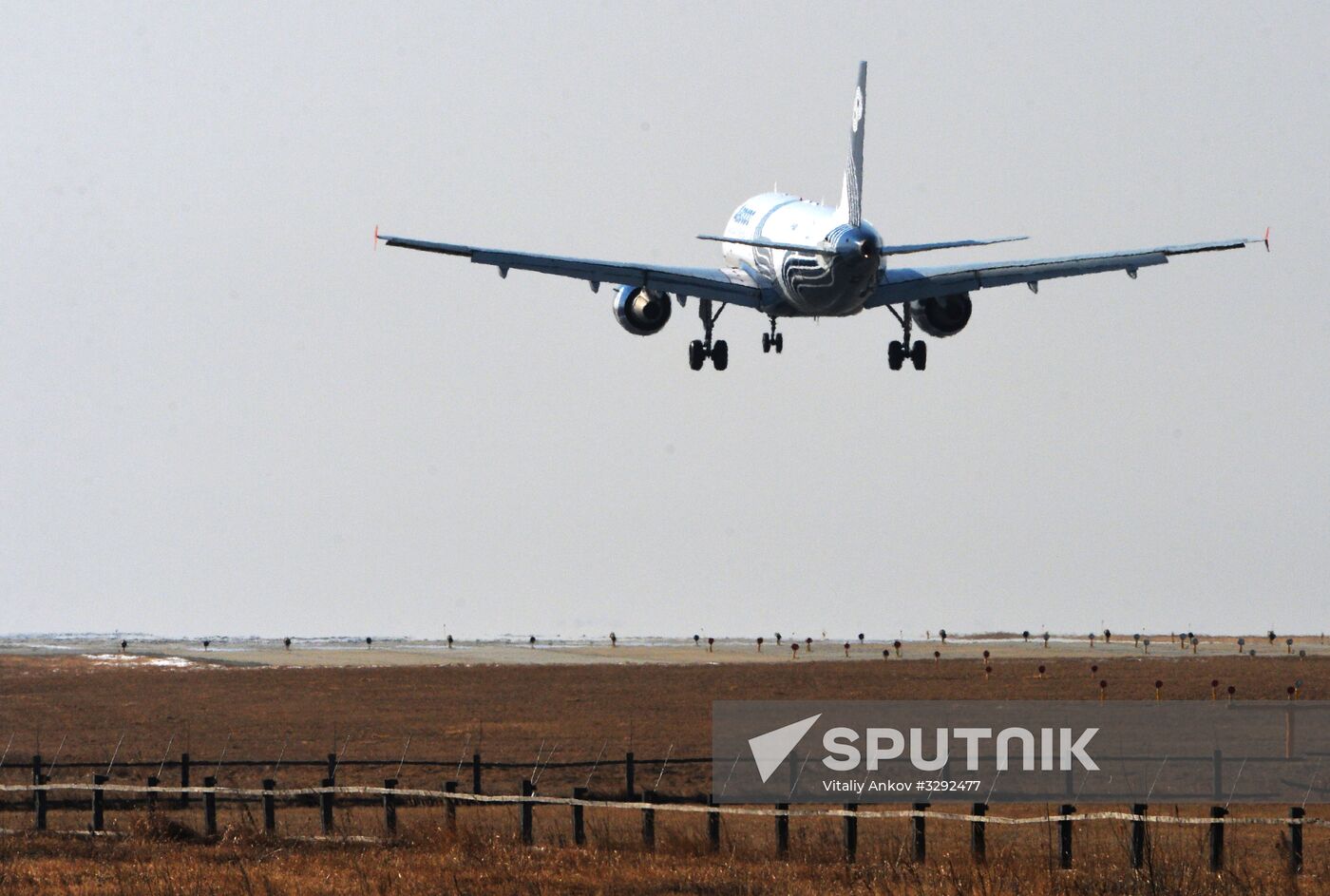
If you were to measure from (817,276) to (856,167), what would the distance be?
28.3 ft

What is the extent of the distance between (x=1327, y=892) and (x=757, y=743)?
30.9m

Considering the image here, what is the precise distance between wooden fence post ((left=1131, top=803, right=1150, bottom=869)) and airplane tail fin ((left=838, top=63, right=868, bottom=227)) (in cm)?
3662

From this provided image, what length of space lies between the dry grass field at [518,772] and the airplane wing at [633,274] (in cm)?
1408

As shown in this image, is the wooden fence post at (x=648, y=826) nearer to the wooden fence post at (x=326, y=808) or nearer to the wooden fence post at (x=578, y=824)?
the wooden fence post at (x=578, y=824)

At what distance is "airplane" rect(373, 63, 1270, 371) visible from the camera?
193 ft

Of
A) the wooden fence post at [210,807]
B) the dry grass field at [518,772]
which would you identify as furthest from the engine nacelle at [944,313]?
the wooden fence post at [210,807]

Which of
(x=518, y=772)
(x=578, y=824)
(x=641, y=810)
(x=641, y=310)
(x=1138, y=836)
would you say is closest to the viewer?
(x=1138, y=836)

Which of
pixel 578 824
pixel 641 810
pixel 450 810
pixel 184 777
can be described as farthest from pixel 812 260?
pixel 578 824

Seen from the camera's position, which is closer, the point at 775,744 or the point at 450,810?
the point at 450,810

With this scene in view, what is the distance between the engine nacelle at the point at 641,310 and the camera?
63969 mm

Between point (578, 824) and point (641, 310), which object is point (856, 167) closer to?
point (641, 310)

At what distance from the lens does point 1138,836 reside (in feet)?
84.3

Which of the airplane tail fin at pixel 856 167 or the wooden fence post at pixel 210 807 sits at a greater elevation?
the airplane tail fin at pixel 856 167

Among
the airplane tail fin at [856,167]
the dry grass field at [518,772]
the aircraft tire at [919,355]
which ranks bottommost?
the dry grass field at [518,772]
